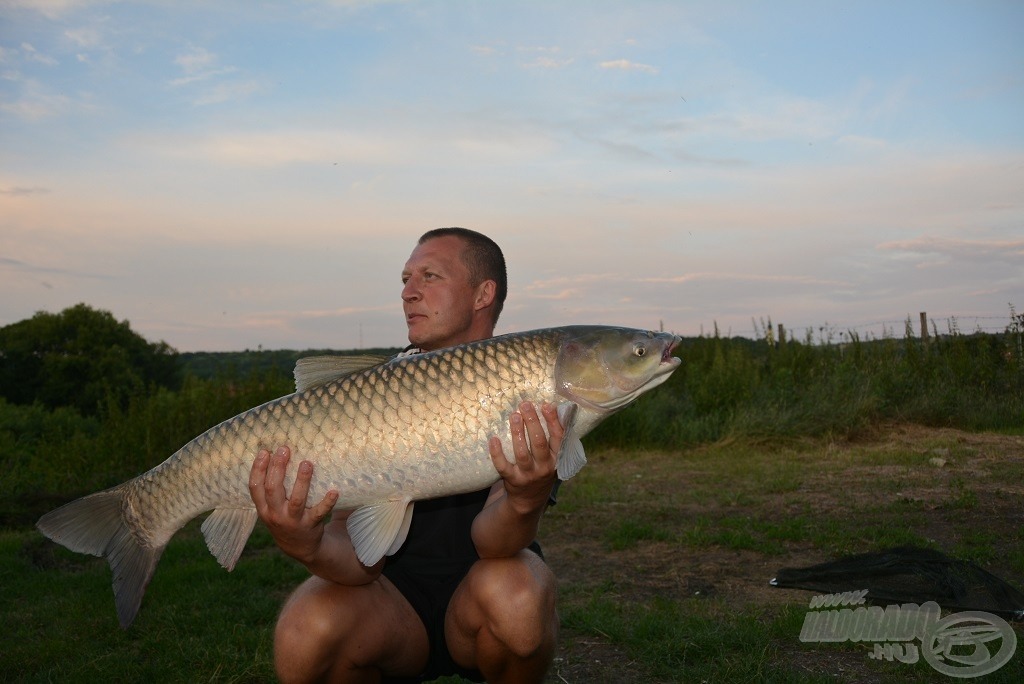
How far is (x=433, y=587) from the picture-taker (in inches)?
101

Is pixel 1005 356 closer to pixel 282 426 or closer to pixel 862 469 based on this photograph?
pixel 862 469

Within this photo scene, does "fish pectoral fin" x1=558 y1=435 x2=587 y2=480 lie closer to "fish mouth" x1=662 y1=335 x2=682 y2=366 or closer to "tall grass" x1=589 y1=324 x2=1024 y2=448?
"fish mouth" x1=662 y1=335 x2=682 y2=366

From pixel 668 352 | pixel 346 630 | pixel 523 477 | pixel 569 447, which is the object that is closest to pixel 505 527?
pixel 523 477

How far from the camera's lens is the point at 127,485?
236cm

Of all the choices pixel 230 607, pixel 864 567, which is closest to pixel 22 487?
pixel 230 607

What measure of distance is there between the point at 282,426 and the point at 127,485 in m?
0.51

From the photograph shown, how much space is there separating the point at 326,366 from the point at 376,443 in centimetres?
39

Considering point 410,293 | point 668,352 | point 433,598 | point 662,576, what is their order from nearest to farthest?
point 668,352 → point 433,598 → point 410,293 → point 662,576

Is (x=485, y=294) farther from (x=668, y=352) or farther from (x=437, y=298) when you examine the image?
(x=668, y=352)

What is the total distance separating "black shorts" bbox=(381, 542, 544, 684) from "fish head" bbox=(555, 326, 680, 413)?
0.71 metres

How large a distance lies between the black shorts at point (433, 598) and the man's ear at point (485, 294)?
0.92 metres

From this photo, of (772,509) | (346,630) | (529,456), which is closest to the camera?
(529,456)

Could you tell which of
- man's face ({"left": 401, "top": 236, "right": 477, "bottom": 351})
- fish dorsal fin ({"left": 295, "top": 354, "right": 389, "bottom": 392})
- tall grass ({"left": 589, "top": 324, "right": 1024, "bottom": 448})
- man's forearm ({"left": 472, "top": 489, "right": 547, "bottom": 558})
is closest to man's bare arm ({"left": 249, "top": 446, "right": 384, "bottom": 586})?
fish dorsal fin ({"left": 295, "top": 354, "right": 389, "bottom": 392})

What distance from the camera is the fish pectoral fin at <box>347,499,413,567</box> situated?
221cm
